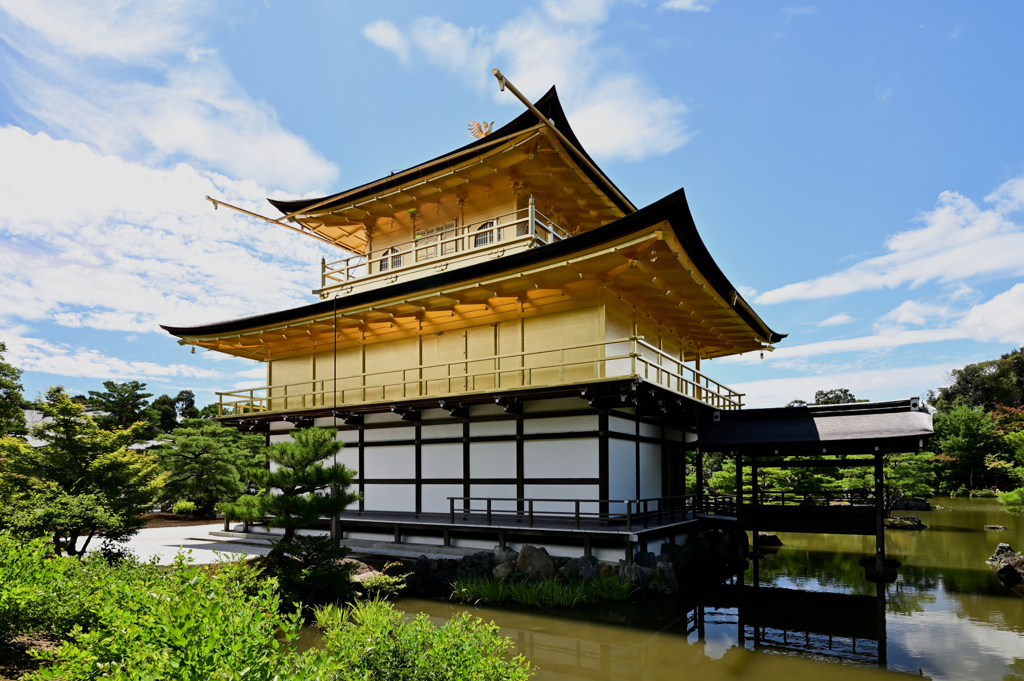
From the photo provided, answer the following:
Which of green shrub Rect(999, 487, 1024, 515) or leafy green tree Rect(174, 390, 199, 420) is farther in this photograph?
leafy green tree Rect(174, 390, 199, 420)

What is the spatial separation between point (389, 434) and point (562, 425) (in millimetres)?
5859

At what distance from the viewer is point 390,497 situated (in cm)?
1786

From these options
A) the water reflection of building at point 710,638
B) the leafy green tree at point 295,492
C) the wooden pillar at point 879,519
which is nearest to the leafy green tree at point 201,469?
the leafy green tree at point 295,492

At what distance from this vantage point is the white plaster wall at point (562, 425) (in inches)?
579

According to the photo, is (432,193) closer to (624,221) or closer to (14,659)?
(624,221)

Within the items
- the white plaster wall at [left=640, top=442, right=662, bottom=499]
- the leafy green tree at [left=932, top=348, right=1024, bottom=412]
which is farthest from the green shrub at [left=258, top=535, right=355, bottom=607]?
the leafy green tree at [left=932, top=348, right=1024, bottom=412]

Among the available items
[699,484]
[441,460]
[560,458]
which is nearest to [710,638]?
[560,458]

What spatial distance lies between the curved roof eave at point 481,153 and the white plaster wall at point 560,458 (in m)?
8.04

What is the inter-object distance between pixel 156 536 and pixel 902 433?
74.3ft

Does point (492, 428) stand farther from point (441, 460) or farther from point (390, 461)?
point (390, 461)

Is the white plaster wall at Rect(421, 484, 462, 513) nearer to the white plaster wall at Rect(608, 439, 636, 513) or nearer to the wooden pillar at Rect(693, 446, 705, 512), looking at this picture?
the white plaster wall at Rect(608, 439, 636, 513)

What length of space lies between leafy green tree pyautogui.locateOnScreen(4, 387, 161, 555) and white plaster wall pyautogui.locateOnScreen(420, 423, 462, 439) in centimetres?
693

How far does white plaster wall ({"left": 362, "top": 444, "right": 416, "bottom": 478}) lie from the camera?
57.9ft

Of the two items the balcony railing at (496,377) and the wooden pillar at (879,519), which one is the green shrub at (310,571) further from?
the wooden pillar at (879,519)
